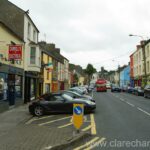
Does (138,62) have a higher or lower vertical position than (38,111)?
higher

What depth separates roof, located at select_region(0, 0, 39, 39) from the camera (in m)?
24.1

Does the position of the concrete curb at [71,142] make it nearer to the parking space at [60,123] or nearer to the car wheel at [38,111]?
the parking space at [60,123]

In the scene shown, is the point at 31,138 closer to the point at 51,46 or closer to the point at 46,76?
the point at 46,76

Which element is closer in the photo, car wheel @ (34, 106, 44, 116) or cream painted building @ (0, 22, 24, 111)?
car wheel @ (34, 106, 44, 116)

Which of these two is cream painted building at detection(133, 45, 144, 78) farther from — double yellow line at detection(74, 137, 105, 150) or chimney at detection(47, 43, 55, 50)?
double yellow line at detection(74, 137, 105, 150)

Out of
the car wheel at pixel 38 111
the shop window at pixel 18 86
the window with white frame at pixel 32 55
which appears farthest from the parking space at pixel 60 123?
the window with white frame at pixel 32 55

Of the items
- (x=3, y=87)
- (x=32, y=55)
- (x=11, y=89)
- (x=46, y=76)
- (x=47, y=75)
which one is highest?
(x=32, y=55)

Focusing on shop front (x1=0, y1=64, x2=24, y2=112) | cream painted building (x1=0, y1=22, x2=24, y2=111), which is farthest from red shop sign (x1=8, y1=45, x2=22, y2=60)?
shop front (x1=0, y1=64, x2=24, y2=112)

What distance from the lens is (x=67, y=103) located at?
56.8 ft

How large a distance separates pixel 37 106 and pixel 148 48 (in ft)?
124

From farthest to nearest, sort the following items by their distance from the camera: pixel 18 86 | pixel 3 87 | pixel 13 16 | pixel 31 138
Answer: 1. pixel 13 16
2. pixel 18 86
3. pixel 3 87
4. pixel 31 138

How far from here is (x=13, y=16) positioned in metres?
24.8

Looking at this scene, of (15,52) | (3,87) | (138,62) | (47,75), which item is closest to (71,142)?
(15,52)

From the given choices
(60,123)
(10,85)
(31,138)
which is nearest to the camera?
(31,138)
